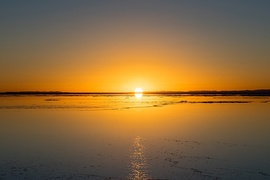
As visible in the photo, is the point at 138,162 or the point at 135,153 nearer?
the point at 138,162

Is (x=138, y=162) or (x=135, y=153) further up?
(x=135, y=153)

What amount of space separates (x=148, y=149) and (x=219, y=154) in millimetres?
3005

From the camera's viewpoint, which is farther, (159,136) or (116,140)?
(159,136)

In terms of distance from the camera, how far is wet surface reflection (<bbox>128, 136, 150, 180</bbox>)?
31.1ft

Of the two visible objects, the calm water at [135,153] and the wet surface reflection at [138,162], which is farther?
the calm water at [135,153]

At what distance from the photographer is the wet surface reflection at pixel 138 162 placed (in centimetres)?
947

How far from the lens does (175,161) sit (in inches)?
442

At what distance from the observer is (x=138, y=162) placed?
11.0 metres

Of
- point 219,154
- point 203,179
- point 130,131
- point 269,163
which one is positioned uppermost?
point 130,131

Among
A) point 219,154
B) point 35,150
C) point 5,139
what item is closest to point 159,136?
point 219,154

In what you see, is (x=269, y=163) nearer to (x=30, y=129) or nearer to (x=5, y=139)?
(x=5, y=139)

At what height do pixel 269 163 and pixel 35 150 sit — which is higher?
pixel 35 150

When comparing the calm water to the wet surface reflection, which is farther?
the calm water

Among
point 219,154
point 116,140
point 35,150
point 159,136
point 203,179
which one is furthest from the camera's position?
point 159,136
